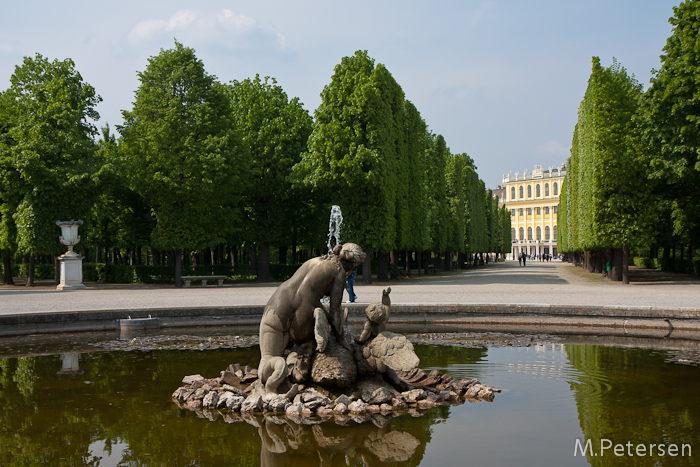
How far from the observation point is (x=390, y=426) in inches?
212

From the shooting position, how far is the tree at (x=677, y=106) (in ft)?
75.8

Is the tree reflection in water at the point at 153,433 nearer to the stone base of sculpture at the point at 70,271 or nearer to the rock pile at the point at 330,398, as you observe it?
the rock pile at the point at 330,398

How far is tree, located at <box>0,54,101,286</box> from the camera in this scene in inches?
1024

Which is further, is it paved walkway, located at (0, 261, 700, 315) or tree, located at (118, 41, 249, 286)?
tree, located at (118, 41, 249, 286)

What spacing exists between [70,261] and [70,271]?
437 millimetres

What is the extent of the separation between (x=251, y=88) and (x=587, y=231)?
1840cm

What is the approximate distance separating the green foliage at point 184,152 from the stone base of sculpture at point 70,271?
3549mm

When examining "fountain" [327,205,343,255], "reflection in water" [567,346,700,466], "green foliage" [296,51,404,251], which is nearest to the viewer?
"reflection in water" [567,346,700,466]

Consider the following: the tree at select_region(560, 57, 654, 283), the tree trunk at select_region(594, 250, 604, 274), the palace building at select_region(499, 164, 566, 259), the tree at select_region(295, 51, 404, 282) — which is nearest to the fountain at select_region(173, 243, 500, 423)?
the tree at select_region(295, 51, 404, 282)

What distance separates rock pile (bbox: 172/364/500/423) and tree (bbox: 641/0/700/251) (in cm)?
1941

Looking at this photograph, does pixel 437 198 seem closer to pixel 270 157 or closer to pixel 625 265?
pixel 270 157

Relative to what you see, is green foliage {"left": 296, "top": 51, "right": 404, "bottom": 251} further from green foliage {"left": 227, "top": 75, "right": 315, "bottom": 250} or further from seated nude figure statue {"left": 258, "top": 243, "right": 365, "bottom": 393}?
seated nude figure statue {"left": 258, "top": 243, "right": 365, "bottom": 393}

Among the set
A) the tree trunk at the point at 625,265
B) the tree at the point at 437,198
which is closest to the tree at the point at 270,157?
the tree at the point at 437,198

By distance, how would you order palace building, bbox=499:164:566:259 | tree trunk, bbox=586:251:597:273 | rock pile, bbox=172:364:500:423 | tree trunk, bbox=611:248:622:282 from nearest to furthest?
rock pile, bbox=172:364:500:423 < tree trunk, bbox=611:248:622:282 < tree trunk, bbox=586:251:597:273 < palace building, bbox=499:164:566:259
